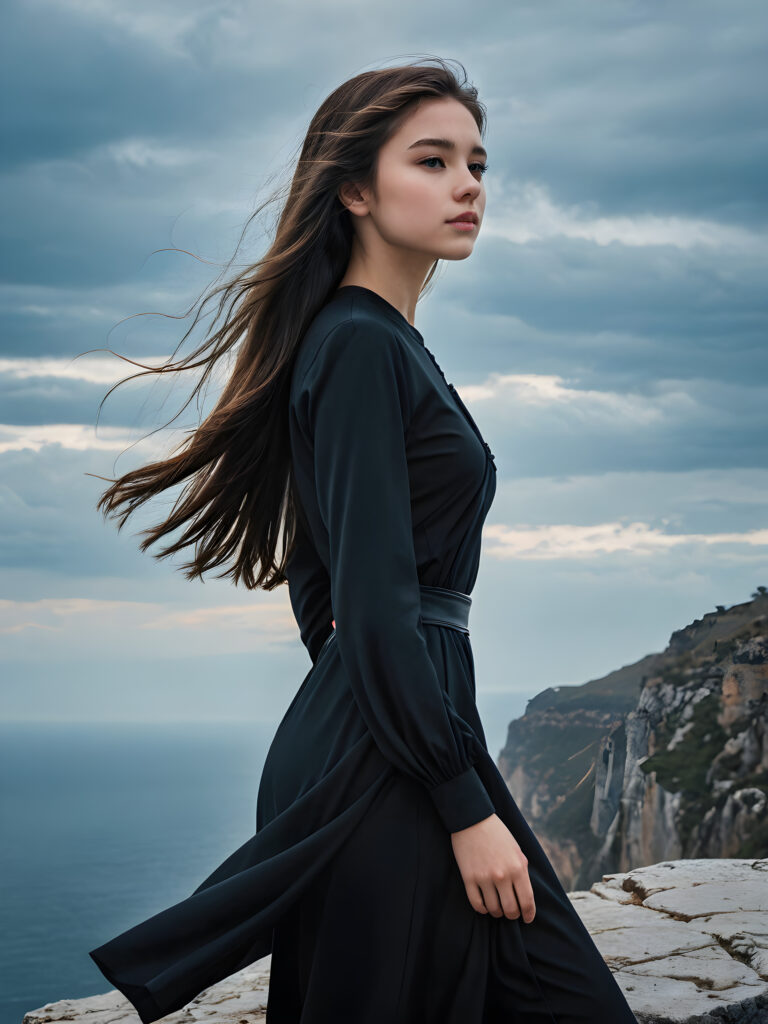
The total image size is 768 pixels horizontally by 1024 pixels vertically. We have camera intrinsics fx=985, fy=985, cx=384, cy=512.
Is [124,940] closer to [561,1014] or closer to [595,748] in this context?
[561,1014]

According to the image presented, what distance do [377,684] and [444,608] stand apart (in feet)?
0.76

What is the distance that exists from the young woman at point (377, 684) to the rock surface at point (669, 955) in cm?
126

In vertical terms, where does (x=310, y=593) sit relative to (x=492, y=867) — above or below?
above

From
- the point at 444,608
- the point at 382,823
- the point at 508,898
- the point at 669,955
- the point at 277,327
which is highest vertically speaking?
the point at 277,327

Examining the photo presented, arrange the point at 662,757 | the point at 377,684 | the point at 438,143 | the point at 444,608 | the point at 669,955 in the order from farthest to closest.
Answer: the point at 662,757, the point at 669,955, the point at 438,143, the point at 444,608, the point at 377,684

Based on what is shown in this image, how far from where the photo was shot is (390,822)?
1312 millimetres

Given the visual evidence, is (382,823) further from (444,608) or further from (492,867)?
(444,608)

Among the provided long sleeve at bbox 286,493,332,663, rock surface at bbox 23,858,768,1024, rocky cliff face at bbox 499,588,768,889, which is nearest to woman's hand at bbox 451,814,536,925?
long sleeve at bbox 286,493,332,663

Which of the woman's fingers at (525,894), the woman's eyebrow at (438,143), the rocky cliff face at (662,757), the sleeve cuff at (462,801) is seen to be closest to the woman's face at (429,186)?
the woman's eyebrow at (438,143)

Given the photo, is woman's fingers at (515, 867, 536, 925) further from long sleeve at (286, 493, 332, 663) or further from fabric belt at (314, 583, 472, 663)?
long sleeve at (286, 493, 332, 663)

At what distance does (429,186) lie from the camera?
152cm

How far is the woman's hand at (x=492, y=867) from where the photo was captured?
4.13 ft

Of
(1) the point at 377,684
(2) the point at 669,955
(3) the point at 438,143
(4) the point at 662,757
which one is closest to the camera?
(1) the point at 377,684

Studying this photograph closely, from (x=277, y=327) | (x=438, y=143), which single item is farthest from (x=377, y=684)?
(x=438, y=143)
